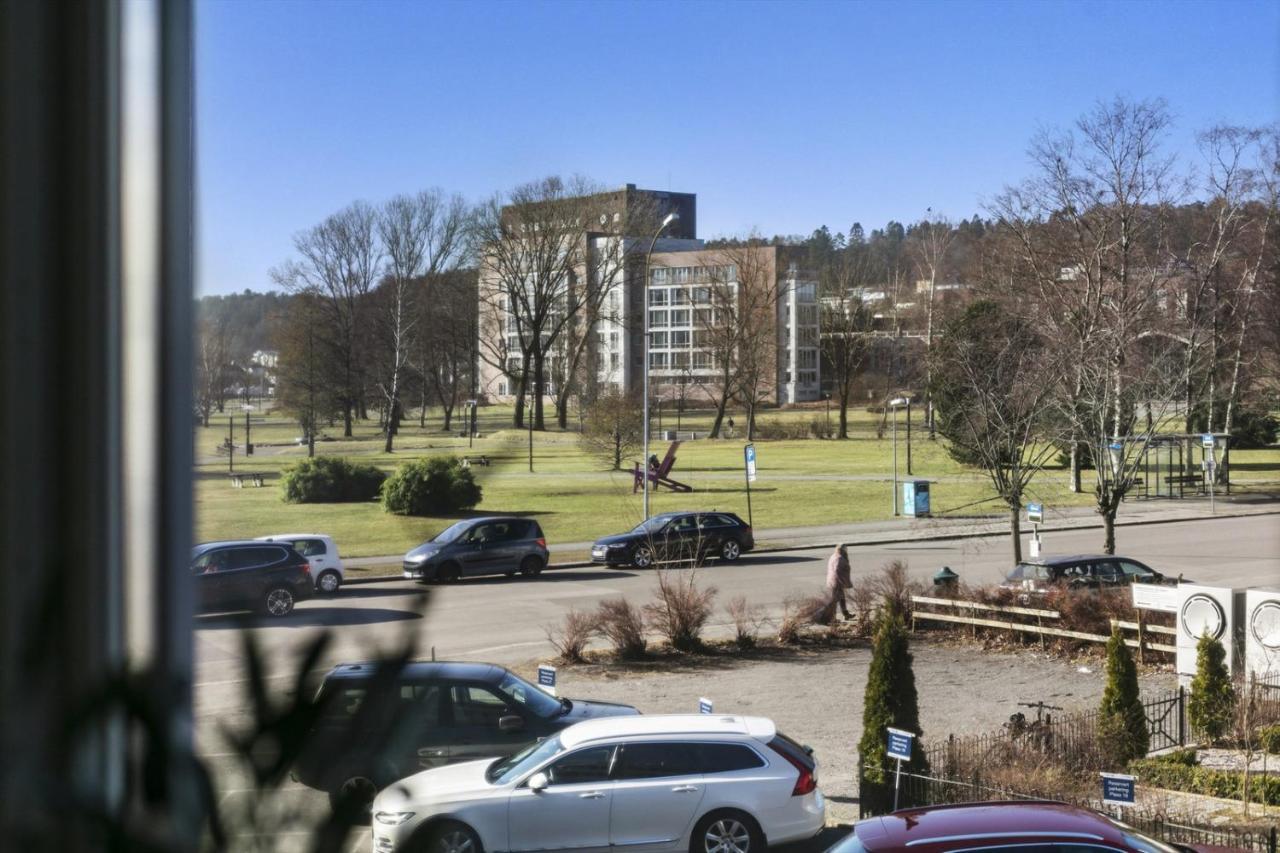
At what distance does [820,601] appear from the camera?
40.0 ft

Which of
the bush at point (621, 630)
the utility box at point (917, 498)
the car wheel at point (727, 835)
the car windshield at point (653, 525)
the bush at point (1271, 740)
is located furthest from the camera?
the utility box at point (917, 498)

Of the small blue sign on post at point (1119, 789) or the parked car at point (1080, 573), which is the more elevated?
the small blue sign on post at point (1119, 789)

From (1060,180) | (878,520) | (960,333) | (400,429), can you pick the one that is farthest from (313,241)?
(1060,180)

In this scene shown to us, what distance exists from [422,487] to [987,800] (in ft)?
10.0

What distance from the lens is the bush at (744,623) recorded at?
1137 cm

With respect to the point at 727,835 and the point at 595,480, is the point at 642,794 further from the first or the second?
the point at 595,480

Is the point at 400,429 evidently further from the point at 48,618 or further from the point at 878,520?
the point at 878,520

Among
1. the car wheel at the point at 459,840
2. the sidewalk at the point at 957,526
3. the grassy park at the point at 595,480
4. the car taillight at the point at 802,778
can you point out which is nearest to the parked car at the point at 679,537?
the sidewalk at the point at 957,526

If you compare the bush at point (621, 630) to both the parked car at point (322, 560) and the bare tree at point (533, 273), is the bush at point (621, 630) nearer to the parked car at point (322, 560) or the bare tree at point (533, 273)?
the parked car at point (322, 560)

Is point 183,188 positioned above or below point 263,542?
above

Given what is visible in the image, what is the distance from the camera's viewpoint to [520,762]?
5934 mm

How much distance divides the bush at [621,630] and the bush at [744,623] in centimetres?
102

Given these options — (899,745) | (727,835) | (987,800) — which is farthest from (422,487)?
(987,800)

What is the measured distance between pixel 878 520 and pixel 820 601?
9.87 m
